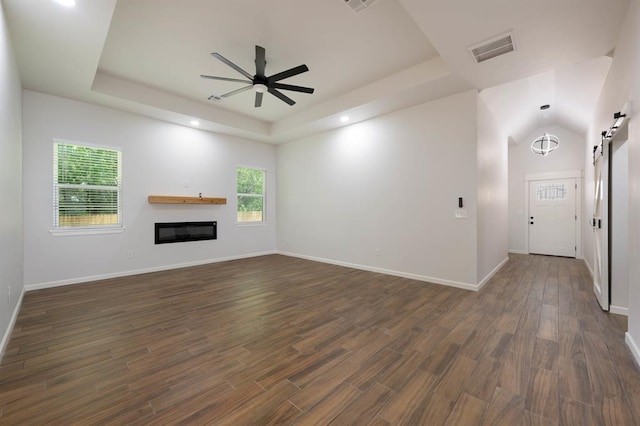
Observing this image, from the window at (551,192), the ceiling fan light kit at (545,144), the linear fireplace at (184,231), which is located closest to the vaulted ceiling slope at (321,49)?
the ceiling fan light kit at (545,144)

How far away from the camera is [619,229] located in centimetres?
323

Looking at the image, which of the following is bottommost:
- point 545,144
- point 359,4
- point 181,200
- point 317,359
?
point 317,359

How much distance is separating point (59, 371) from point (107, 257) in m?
3.33

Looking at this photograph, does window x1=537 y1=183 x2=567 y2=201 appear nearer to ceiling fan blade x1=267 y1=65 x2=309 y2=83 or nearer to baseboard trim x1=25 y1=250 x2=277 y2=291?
ceiling fan blade x1=267 y1=65 x2=309 y2=83

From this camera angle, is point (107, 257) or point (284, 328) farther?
point (107, 257)

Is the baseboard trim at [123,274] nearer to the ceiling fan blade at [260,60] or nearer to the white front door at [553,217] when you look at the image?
the ceiling fan blade at [260,60]

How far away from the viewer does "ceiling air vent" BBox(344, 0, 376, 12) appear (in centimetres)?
264

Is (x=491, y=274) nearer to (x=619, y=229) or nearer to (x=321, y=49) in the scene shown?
(x=619, y=229)

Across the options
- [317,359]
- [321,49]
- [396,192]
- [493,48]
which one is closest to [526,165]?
[396,192]

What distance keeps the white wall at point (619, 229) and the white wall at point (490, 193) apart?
1435 millimetres

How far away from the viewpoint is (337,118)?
5359 mm

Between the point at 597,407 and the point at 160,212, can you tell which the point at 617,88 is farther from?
the point at 160,212

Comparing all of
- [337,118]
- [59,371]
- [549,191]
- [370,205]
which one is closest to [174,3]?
[337,118]

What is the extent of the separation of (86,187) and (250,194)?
331 centimetres
